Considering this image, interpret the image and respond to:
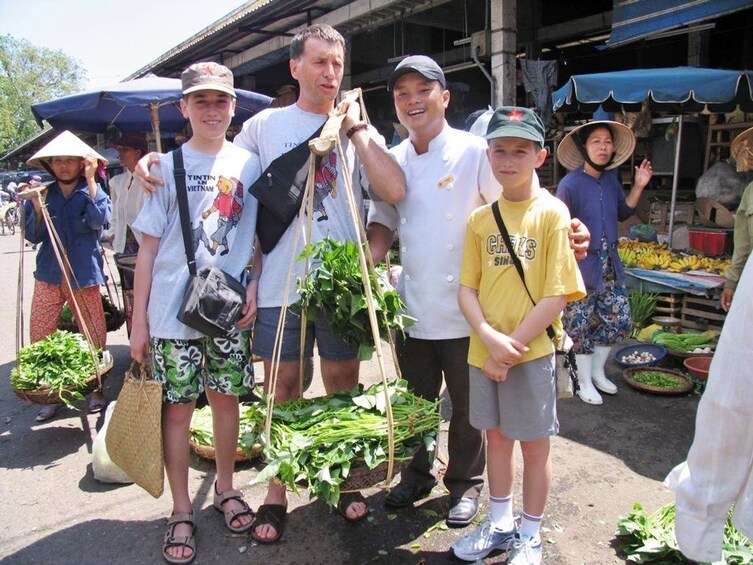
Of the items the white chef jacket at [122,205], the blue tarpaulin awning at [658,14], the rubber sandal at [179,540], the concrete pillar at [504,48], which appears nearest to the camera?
the rubber sandal at [179,540]

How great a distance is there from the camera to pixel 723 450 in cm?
125

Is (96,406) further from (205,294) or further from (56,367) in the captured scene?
(205,294)

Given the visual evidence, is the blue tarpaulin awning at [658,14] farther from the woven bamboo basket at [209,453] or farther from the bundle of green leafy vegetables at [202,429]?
the woven bamboo basket at [209,453]

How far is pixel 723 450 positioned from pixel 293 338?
6.02ft

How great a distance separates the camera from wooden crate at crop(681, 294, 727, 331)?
559cm

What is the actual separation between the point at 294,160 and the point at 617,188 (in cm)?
274

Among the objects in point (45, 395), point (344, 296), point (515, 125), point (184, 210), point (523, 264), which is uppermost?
point (515, 125)

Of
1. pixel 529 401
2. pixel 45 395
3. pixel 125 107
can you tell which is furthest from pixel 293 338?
pixel 125 107

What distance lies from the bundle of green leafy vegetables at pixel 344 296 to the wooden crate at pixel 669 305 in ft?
15.2

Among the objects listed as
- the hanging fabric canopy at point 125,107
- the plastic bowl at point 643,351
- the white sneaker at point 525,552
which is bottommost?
the plastic bowl at point 643,351

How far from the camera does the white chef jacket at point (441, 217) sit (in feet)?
8.38

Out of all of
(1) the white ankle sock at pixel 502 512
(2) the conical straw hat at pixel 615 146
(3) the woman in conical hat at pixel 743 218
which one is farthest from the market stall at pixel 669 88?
(1) the white ankle sock at pixel 502 512

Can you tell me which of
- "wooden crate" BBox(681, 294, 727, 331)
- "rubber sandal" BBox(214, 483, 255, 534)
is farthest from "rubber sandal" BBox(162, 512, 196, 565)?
"wooden crate" BBox(681, 294, 727, 331)

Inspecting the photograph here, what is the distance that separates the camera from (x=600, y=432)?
151 inches
